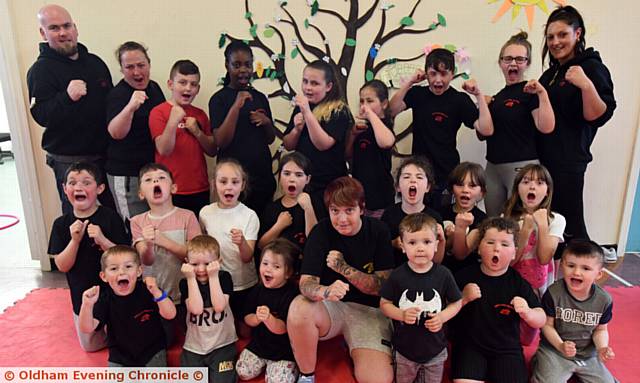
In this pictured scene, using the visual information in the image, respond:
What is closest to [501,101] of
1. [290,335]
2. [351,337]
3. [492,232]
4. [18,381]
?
[492,232]

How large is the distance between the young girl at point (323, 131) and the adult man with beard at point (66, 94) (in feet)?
3.88

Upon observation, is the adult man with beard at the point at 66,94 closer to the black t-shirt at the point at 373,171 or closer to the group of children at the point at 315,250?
the group of children at the point at 315,250

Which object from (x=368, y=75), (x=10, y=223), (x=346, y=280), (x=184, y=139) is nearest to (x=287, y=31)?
(x=368, y=75)

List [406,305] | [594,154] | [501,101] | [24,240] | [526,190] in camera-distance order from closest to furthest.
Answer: [406,305]
[526,190]
[501,101]
[594,154]
[24,240]

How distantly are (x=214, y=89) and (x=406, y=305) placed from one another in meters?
1.97

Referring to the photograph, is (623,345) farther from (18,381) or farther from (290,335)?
(18,381)

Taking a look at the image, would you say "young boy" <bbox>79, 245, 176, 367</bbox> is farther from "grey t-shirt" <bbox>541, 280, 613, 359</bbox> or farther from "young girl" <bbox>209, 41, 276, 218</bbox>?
"grey t-shirt" <bbox>541, 280, 613, 359</bbox>

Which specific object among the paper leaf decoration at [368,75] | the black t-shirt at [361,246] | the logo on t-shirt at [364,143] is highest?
the paper leaf decoration at [368,75]

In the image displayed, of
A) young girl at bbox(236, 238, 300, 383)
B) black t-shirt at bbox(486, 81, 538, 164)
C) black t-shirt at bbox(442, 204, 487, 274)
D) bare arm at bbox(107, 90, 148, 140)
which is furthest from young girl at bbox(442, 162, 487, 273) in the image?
bare arm at bbox(107, 90, 148, 140)

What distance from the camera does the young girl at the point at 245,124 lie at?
8.75 ft

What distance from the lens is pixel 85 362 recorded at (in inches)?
87.3

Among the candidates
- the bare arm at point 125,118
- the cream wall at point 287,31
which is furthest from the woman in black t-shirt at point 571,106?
the bare arm at point 125,118

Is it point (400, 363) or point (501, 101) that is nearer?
point (400, 363)

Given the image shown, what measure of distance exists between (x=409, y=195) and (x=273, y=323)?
0.89 meters
